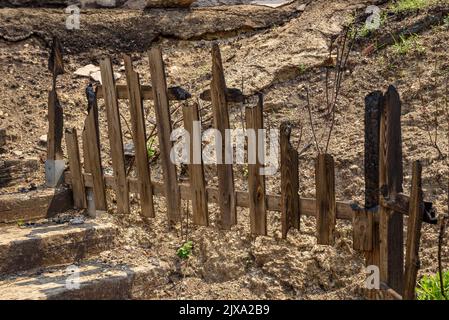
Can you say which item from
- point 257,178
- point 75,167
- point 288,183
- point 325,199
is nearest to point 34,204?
point 75,167

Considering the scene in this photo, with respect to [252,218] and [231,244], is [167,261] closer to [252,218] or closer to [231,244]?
[231,244]

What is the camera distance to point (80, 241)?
4711mm

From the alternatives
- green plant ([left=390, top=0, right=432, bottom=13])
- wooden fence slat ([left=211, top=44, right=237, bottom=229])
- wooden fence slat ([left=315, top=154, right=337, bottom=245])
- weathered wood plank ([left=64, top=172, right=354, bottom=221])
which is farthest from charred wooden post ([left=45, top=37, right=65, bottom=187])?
green plant ([left=390, top=0, right=432, bottom=13])

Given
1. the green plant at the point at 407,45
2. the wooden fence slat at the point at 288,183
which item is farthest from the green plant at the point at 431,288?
the green plant at the point at 407,45

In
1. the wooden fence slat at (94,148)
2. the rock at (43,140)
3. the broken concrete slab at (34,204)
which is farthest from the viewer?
the rock at (43,140)

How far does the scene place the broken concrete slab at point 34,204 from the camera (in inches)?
198

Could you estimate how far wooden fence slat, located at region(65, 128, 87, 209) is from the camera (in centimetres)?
512

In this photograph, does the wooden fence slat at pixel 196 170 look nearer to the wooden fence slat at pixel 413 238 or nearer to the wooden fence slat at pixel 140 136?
the wooden fence slat at pixel 140 136

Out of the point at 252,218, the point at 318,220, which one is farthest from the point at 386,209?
the point at 252,218

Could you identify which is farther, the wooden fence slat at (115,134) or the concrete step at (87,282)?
the wooden fence slat at (115,134)

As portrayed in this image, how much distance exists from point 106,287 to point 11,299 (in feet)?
1.90

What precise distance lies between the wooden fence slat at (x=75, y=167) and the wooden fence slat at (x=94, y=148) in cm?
14

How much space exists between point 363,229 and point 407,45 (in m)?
2.59

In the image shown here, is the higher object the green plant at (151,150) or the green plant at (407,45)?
the green plant at (407,45)
